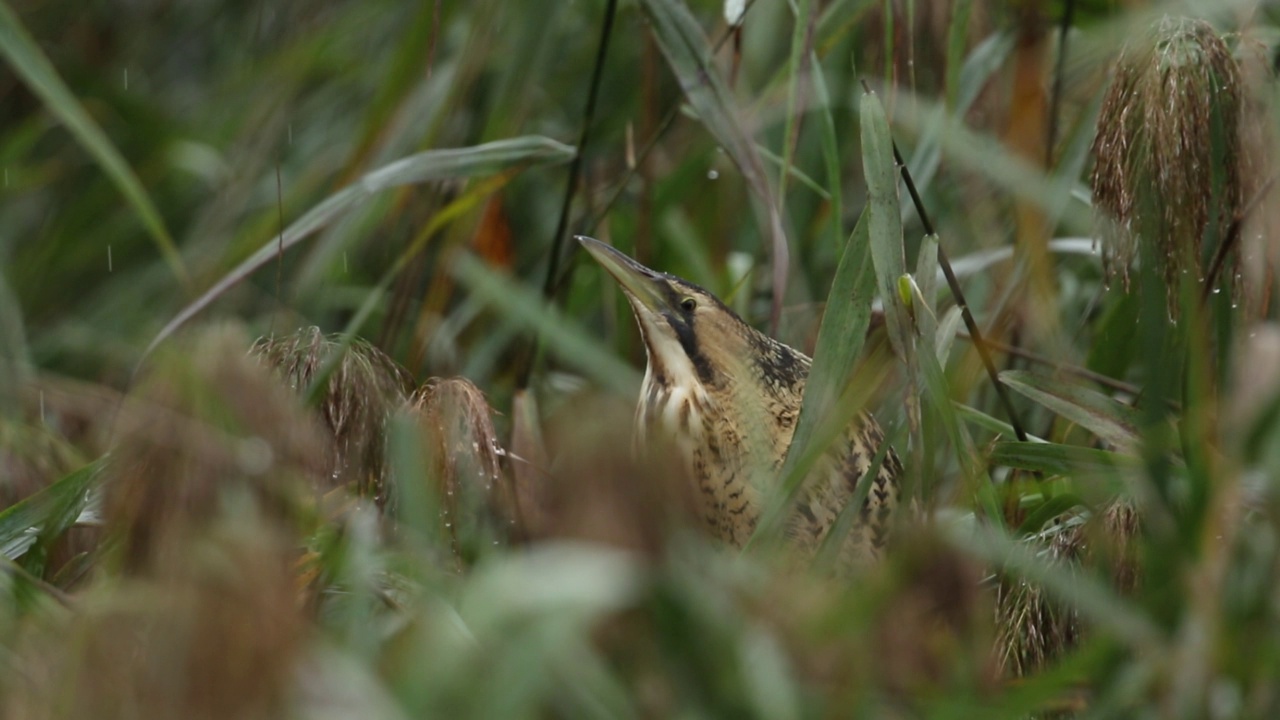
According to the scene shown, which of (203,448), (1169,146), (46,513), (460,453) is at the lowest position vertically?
(46,513)

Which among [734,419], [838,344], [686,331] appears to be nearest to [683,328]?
[686,331]

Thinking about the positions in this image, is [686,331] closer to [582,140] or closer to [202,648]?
[582,140]

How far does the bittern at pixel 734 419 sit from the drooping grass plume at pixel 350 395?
1.21ft

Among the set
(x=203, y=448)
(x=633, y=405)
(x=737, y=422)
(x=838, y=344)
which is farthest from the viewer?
(x=633, y=405)

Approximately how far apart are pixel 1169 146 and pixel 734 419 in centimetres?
60

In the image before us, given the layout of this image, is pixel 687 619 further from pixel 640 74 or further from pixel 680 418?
pixel 640 74

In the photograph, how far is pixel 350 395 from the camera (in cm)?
126

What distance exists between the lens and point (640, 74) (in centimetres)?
260

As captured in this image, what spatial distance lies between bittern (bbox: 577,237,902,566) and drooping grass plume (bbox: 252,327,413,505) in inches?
14.6

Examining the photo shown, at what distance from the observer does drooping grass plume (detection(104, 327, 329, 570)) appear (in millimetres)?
933

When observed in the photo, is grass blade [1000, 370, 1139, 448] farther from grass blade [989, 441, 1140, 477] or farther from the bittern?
the bittern

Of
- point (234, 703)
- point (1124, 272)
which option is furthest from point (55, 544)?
point (1124, 272)

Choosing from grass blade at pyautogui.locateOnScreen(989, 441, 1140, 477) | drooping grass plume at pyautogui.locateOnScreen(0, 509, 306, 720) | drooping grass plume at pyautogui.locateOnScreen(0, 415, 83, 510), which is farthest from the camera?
drooping grass plume at pyautogui.locateOnScreen(0, 415, 83, 510)

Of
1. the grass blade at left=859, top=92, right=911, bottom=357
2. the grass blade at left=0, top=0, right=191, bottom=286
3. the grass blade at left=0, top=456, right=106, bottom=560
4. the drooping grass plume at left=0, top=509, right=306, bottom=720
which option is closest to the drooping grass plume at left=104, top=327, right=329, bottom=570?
the drooping grass plume at left=0, top=509, right=306, bottom=720
